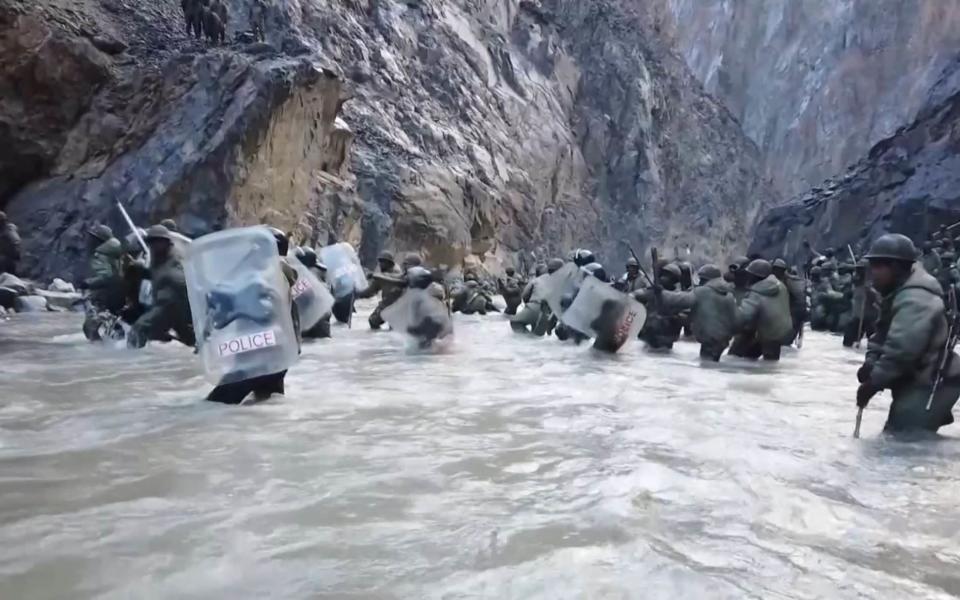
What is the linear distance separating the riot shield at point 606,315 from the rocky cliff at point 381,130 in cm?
1042

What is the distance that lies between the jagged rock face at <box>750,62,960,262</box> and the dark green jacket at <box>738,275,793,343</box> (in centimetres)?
2012

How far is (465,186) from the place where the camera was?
34219mm

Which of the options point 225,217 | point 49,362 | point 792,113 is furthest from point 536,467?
point 792,113

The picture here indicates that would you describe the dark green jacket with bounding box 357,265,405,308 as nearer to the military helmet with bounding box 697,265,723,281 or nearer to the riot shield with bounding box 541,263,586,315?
the riot shield with bounding box 541,263,586,315

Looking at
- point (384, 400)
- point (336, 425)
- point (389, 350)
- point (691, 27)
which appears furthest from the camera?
point (691, 27)

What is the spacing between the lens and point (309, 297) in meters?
8.90

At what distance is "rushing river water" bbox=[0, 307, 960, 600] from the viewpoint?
8.21ft

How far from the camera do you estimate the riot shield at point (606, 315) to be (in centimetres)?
884

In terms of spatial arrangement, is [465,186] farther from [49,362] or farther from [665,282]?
[49,362]

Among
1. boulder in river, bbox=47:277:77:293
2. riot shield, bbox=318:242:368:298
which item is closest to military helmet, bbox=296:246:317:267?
riot shield, bbox=318:242:368:298

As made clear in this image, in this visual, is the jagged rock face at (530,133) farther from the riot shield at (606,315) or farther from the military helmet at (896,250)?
the military helmet at (896,250)

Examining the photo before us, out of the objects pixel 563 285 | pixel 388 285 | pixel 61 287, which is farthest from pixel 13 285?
pixel 563 285

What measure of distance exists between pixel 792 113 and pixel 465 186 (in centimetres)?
4277

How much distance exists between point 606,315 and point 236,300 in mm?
5149
